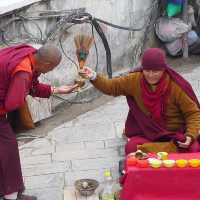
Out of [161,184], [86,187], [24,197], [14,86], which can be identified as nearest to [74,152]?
[24,197]

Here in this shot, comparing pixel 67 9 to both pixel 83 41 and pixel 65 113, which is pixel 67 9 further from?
pixel 83 41

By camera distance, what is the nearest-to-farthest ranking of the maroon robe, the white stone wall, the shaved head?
the maroon robe, the shaved head, the white stone wall

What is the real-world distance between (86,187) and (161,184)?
2.28 ft

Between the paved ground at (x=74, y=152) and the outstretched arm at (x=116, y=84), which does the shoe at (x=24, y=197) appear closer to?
the paved ground at (x=74, y=152)

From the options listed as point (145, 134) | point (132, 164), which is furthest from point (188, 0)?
point (132, 164)

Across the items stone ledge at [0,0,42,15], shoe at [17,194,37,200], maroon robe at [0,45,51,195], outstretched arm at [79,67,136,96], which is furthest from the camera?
stone ledge at [0,0,42,15]

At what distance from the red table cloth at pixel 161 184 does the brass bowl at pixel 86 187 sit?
0.37 metres

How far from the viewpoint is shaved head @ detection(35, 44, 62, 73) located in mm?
4648

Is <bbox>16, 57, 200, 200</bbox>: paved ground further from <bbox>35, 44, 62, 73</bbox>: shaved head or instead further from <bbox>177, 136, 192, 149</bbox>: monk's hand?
<bbox>35, 44, 62, 73</bbox>: shaved head

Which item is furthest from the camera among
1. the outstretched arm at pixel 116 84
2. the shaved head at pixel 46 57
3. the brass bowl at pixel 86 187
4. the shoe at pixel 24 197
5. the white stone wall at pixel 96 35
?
the white stone wall at pixel 96 35

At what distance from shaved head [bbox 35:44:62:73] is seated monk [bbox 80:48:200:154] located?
566mm

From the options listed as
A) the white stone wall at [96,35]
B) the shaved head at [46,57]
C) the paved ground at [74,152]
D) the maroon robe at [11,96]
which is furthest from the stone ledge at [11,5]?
the shaved head at [46,57]

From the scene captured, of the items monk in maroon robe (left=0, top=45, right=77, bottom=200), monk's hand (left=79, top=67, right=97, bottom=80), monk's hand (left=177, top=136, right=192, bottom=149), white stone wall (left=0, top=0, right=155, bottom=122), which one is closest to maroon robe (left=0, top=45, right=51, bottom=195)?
monk in maroon robe (left=0, top=45, right=77, bottom=200)

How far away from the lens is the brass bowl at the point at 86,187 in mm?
4965
